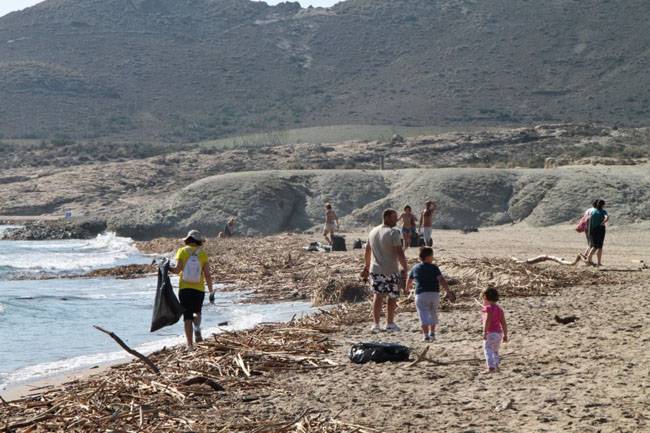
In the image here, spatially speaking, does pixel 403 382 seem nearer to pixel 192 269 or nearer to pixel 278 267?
pixel 192 269

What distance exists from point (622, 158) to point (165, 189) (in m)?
25.4

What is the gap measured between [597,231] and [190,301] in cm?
867

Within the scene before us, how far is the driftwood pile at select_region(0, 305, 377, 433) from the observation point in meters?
7.17

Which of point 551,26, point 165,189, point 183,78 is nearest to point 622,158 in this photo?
point 165,189

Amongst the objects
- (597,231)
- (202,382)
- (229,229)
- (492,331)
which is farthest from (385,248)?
(229,229)

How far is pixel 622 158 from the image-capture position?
1857 inches

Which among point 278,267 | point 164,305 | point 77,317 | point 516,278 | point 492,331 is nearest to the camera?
point 492,331

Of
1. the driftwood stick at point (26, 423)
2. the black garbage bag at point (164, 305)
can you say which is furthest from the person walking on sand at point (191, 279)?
the driftwood stick at point (26, 423)

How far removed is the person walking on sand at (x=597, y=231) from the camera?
17.6 meters

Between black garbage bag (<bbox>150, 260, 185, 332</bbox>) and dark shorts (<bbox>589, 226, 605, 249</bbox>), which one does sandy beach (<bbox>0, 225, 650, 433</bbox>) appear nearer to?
black garbage bag (<bbox>150, 260, 185, 332</bbox>)

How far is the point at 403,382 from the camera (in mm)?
8555

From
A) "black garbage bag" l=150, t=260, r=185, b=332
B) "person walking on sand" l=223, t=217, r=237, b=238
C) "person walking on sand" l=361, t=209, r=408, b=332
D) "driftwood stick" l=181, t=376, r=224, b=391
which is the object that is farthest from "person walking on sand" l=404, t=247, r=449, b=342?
"person walking on sand" l=223, t=217, r=237, b=238

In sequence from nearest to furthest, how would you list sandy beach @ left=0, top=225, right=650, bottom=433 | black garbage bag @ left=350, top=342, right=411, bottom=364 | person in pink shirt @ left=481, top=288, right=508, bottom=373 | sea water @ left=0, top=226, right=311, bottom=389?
sandy beach @ left=0, top=225, right=650, bottom=433 → person in pink shirt @ left=481, top=288, right=508, bottom=373 → black garbage bag @ left=350, top=342, right=411, bottom=364 → sea water @ left=0, top=226, right=311, bottom=389

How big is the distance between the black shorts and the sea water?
5.84ft
